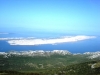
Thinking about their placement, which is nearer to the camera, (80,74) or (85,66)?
(80,74)

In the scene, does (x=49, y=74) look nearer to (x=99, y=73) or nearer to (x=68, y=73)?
(x=68, y=73)

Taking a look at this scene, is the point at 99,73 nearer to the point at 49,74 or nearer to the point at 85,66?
the point at 85,66

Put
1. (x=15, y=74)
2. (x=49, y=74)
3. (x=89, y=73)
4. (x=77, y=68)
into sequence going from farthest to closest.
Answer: (x=77, y=68), (x=49, y=74), (x=89, y=73), (x=15, y=74)

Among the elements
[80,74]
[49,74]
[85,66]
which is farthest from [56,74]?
[85,66]

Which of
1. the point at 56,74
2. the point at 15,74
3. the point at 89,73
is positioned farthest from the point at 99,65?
the point at 15,74

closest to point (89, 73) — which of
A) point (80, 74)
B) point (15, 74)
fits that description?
point (80, 74)

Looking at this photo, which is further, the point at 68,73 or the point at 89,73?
the point at 68,73

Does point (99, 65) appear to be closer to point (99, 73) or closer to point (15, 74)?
point (99, 73)

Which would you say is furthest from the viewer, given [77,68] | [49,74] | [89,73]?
[77,68]

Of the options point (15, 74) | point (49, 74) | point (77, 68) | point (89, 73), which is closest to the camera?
point (15, 74)
